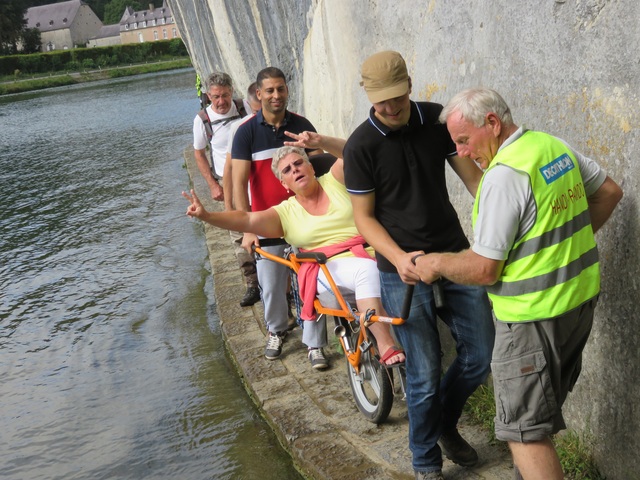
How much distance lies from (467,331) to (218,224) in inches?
66.1

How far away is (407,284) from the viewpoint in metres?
3.59

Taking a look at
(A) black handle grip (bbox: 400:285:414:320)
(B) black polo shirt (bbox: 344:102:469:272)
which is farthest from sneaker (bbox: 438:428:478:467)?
(B) black polo shirt (bbox: 344:102:469:272)

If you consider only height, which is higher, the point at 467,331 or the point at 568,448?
the point at 467,331

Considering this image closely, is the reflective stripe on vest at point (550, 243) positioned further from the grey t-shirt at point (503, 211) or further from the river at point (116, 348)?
the river at point (116, 348)

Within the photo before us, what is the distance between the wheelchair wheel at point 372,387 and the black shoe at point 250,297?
2489mm

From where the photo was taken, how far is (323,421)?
4.91 meters

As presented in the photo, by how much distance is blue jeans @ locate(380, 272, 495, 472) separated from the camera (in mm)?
3713

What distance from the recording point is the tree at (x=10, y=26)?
3548 inches

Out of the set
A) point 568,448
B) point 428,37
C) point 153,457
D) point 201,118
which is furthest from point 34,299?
point 568,448

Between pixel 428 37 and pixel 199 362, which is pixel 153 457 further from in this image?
pixel 428 37

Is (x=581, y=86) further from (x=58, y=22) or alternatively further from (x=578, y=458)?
(x=58, y=22)

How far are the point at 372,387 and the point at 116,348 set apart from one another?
3324mm

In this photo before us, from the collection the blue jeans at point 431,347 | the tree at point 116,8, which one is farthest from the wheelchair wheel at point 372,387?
the tree at point 116,8

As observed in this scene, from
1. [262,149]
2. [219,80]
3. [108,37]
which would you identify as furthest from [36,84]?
[262,149]
